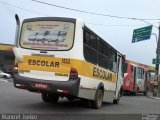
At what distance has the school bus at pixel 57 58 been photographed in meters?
13.9

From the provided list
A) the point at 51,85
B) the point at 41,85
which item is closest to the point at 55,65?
the point at 51,85

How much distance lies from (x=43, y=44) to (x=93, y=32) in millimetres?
2219

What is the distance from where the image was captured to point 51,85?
548 inches

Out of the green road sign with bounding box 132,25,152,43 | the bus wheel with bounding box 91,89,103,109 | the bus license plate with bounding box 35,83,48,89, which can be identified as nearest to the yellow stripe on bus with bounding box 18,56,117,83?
the bus license plate with bounding box 35,83,48,89

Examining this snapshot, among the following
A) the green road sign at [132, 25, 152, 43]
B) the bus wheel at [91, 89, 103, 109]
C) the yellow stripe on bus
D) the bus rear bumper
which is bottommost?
the bus wheel at [91, 89, 103, 109]

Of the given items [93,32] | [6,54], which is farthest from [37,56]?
[6,54]

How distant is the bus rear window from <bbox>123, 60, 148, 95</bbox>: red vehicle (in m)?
18.8

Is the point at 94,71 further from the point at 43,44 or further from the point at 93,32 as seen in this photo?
the point at 43,44

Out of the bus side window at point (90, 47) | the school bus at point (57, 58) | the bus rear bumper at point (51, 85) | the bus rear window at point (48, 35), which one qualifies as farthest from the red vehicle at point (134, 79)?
the bus rear bumper at point (51, 85)

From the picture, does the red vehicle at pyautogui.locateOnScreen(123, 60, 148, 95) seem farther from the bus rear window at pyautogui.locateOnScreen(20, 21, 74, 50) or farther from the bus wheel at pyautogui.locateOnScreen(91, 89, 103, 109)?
the bus rear window at pyautogui.locateOnScreen(20, 21, 74, 50)

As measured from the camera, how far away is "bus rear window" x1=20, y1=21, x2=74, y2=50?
14.4 meters

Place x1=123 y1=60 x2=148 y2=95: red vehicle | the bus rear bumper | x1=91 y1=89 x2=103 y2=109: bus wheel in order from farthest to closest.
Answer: x1=123 y1=60 x2=148 y2=95: red vehicle → x1=91 y1=89 x2=103 y2=109: bus wheel → the bus rear bumper

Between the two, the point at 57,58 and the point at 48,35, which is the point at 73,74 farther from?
the point at 48,35

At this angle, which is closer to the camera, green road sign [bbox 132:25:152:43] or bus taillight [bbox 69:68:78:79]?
bus taillight [bbox 69:68:78:79]
